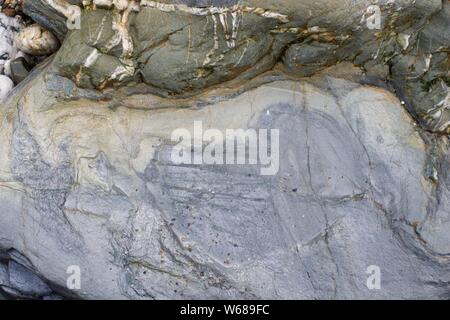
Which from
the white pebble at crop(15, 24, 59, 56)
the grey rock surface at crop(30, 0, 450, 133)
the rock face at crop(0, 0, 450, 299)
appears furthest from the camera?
the white pebble at crop(15, 24, 59, 56)

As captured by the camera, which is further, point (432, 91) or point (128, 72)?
point (432, 91)

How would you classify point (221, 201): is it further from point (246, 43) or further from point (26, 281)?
point (26, 281)

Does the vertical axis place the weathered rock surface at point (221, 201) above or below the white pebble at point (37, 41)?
below

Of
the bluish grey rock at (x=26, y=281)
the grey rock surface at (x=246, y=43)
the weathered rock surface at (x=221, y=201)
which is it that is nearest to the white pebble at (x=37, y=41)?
the grey rock surface at (x=246, y=43)

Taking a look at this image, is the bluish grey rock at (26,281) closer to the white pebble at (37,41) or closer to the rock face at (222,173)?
the rock face at (222,173)

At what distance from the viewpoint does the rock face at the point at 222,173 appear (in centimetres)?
382

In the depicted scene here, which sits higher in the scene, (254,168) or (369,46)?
(369,46)

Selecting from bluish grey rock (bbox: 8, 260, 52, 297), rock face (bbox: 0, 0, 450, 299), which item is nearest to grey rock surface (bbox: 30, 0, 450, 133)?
rock face (bbox: 0, 0, 450, 299)

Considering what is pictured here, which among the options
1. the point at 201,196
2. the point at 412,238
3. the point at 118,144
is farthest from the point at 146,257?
the point at 412,238

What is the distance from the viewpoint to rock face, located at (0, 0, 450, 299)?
3824mm

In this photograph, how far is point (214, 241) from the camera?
12.7 ft

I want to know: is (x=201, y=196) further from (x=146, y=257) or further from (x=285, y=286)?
(x=285, y=286)

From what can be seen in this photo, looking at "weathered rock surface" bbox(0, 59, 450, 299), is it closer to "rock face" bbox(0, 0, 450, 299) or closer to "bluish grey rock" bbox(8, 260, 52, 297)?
"rock face" bbox(0, 0, 450, 299)

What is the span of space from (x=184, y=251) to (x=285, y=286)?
72 cm
